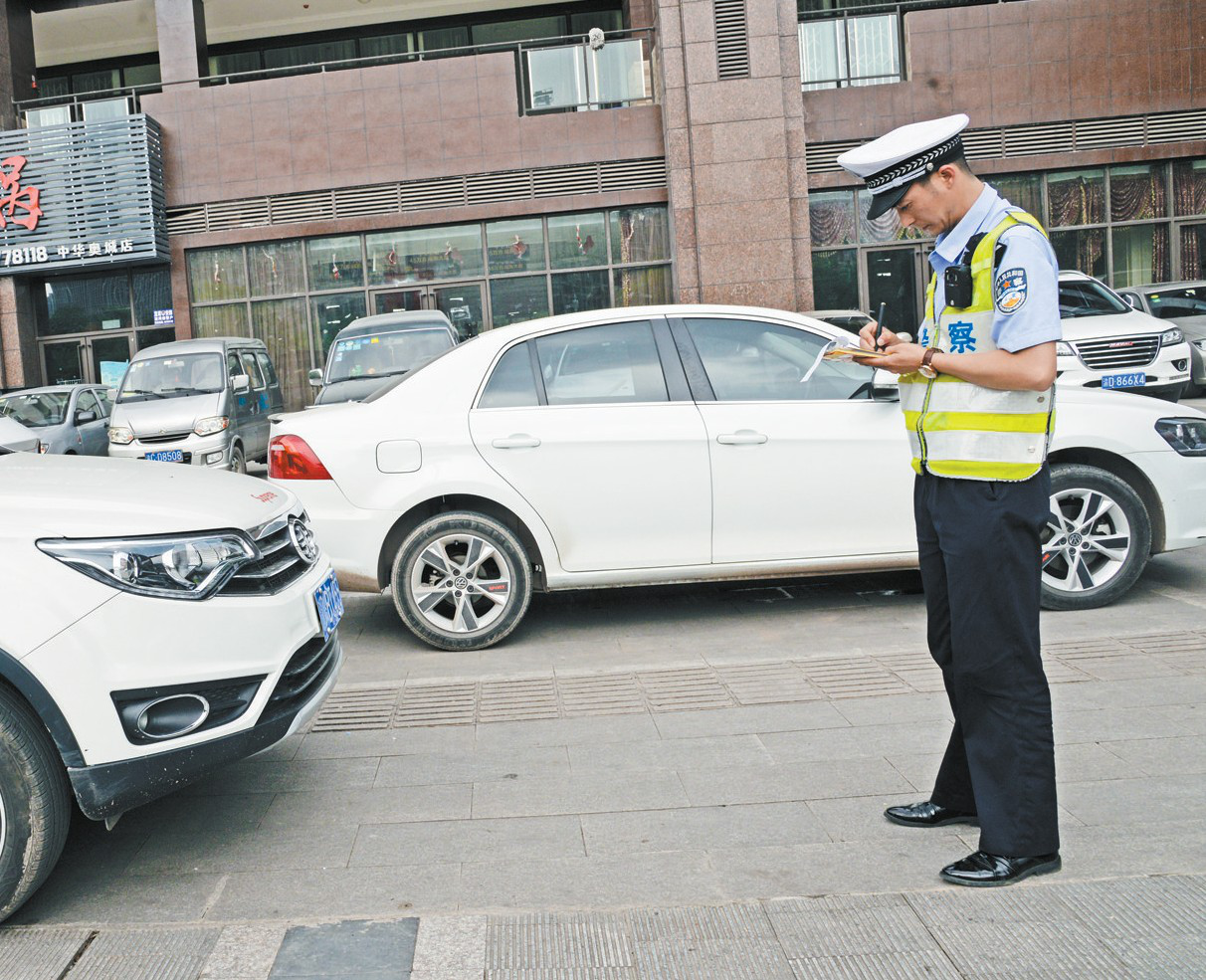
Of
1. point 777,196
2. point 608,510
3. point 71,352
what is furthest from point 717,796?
point 71,352

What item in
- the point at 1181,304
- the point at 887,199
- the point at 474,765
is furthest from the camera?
the point at 1181,304

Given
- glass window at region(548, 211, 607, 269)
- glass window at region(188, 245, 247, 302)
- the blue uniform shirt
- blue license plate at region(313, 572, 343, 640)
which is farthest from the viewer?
glass window at region(188, 245, 247, 302)

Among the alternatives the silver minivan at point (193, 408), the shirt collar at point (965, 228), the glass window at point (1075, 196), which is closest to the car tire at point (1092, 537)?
the shirt collar at point (965, 228)

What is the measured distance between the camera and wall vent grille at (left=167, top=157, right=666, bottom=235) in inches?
834

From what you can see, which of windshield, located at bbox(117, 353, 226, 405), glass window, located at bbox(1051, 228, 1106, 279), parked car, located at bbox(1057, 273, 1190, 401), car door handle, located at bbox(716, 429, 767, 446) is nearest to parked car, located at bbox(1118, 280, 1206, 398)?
glass window, located at bbox(1051, 228, 1106, 279)

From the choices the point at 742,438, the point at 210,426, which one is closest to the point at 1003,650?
the point at 742,438

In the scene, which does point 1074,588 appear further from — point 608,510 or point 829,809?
point 829,809

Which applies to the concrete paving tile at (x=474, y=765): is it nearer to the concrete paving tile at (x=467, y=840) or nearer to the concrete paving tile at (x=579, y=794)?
the concrete paving tile at (x=579, y=794)

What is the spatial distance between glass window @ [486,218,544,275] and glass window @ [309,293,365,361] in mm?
2548

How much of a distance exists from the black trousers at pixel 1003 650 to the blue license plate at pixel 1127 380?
12.8m

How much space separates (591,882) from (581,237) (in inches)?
742

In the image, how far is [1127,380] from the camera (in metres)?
15.1

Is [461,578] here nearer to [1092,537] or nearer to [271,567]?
[271,567]

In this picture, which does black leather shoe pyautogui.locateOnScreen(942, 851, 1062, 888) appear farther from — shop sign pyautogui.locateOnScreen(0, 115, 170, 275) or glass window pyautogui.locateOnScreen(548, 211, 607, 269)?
shop sign pyautogui.locateOnScreen(0, 115, 170, 275)
